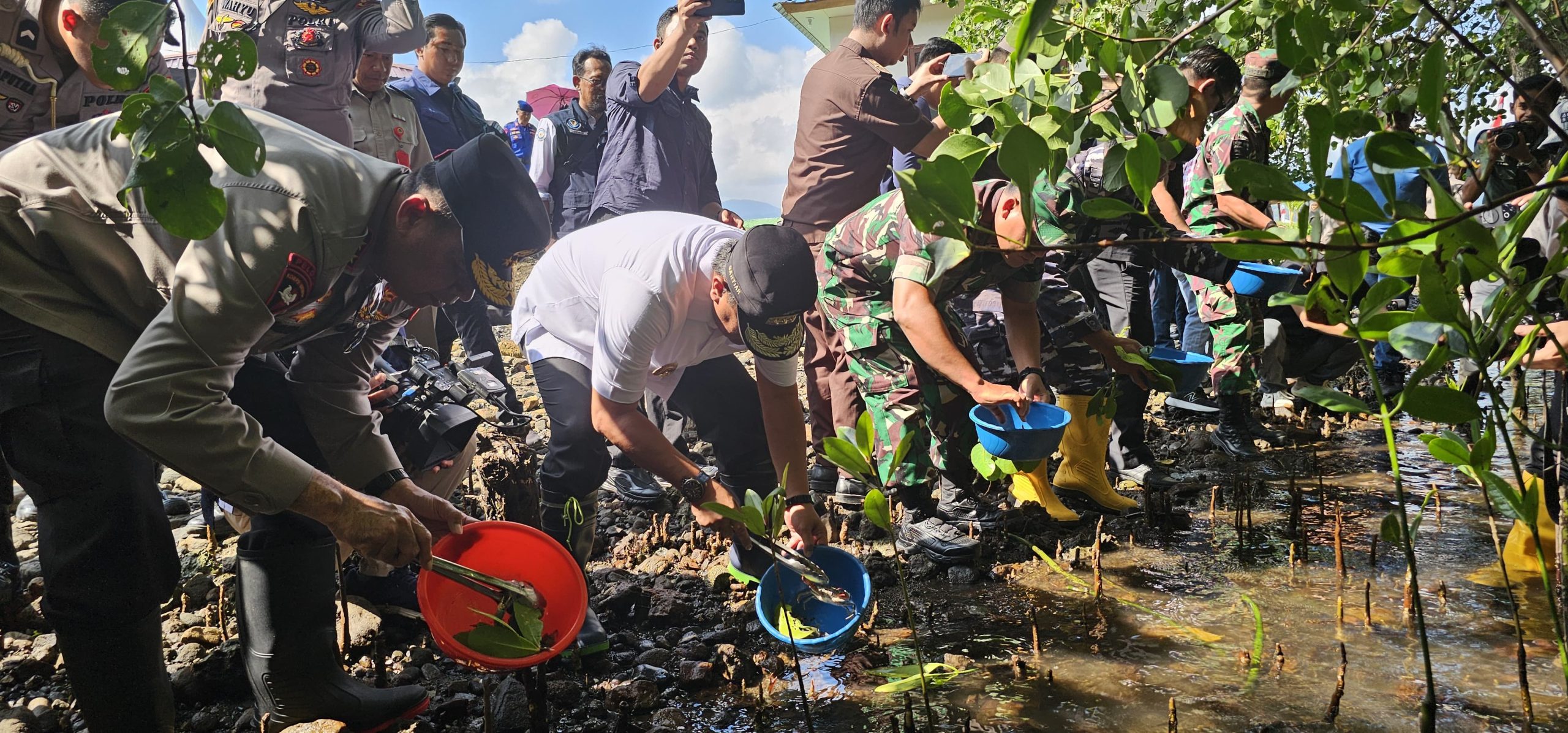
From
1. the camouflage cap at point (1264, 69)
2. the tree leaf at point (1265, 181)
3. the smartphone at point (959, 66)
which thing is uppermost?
the smartphone at point (959, 66)

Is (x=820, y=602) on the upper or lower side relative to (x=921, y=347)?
lower

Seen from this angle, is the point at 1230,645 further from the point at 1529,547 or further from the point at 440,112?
the point at 440,112

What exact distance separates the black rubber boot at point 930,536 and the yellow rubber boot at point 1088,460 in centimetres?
84

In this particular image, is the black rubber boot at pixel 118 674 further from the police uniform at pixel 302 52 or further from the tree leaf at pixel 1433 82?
the tree leaf at pixel 1433 82

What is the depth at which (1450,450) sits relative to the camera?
1.54 metres

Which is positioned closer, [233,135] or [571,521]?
[233,135]

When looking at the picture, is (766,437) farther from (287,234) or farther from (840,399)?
(287,234)

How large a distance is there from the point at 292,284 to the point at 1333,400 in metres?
1.98

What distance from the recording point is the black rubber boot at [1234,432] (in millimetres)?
5348

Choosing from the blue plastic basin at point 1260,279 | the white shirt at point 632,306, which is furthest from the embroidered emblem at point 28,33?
the blue plastic basin at point 1260,279

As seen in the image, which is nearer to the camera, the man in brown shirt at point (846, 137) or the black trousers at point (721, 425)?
the black trousers at point (721, 425)

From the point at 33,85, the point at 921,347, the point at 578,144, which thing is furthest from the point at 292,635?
the point at 578,144

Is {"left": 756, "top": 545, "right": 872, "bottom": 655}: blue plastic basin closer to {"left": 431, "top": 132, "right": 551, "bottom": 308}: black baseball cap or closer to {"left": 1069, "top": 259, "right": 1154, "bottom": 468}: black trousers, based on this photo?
{"left": 431, "top": 132, "right": 551, "bottom": 308}: black baseball cap

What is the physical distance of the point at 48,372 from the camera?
2.09 metres
